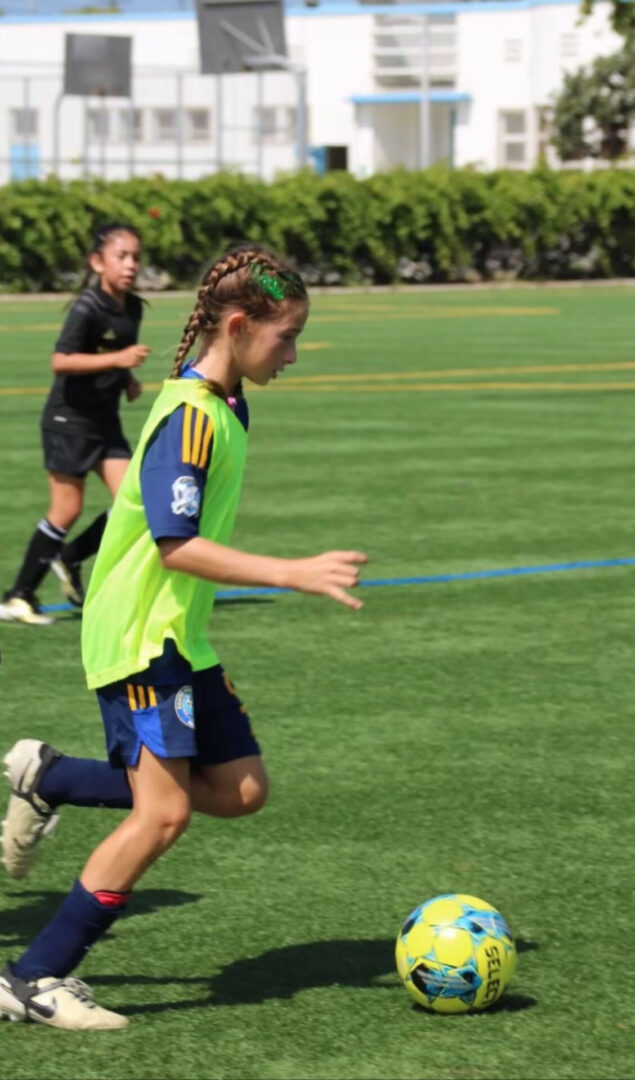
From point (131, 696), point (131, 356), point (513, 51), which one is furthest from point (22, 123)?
point (131, 696)

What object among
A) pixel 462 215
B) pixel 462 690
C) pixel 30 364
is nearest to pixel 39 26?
pixel 462 215

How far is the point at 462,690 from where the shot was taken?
7.90 meters

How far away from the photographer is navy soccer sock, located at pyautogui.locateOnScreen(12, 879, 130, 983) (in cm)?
448

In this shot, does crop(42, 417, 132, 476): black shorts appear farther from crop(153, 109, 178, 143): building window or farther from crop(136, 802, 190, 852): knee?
crop(153, 109, 178, 143): building window

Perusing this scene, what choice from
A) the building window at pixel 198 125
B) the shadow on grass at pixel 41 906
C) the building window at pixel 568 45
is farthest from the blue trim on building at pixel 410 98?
the shadow on grass at pixel 41 906

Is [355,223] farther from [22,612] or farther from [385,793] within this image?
[385,793]

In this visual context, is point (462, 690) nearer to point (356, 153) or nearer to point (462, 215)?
point (462, 215)

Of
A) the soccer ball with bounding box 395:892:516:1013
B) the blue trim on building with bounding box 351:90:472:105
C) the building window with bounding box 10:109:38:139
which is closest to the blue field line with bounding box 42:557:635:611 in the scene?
the soccer ball with bounding box 395:892:516:1013

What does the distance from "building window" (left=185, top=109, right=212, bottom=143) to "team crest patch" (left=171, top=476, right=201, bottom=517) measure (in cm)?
4556

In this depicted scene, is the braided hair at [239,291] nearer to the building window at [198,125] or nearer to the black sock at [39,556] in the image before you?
the black sock at [39,556]

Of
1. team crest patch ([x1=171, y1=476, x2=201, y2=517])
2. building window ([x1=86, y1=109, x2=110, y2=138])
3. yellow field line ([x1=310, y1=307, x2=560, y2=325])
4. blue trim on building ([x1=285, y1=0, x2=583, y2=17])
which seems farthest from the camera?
Answer: blue trim on building ([x1=285, y1=0, x2=583, y2=17])

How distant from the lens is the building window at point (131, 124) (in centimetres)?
4731

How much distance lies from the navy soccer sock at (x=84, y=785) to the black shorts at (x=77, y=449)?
4.62 m

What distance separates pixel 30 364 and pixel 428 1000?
19.0 meters
